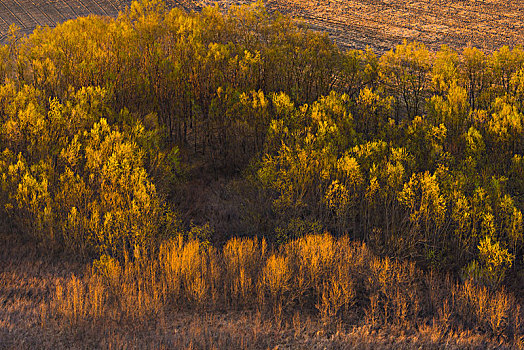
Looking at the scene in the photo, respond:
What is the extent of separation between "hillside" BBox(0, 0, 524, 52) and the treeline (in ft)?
81.3

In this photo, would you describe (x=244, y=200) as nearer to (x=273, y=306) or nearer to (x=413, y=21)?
(x=273, y=306)

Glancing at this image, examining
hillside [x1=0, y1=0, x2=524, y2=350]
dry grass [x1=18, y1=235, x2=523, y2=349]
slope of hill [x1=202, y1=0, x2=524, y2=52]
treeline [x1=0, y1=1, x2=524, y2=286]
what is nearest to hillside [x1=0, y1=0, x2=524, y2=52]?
slope of hill [x1=202, y1=0, x2=524, y2=52]

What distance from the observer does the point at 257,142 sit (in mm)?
38344

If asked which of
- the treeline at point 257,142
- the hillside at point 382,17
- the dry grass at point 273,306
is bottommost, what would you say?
the dry grass at point 273,306

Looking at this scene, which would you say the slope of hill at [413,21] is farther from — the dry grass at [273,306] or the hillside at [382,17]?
the dry grass at [273,306]

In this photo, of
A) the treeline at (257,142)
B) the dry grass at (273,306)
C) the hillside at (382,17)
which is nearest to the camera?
the dry grass at (273,306)

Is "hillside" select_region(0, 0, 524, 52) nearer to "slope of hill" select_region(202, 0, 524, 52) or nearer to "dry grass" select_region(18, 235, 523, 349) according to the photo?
"slope of hill" select_region(202, 0, 524, 52)

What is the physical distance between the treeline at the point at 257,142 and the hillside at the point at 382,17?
976 inches

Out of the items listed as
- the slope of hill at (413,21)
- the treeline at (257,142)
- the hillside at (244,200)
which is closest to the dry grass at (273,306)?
the hillside at (244,200)

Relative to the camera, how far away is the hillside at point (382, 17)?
68062 millimetres

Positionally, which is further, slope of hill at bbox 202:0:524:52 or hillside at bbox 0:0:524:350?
slope of hill at bbox 202:0:524:52

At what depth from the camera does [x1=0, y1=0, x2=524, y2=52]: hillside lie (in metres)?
68.1

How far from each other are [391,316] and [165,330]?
10916 mm

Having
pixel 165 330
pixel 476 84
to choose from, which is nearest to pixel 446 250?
pixel 165 330
